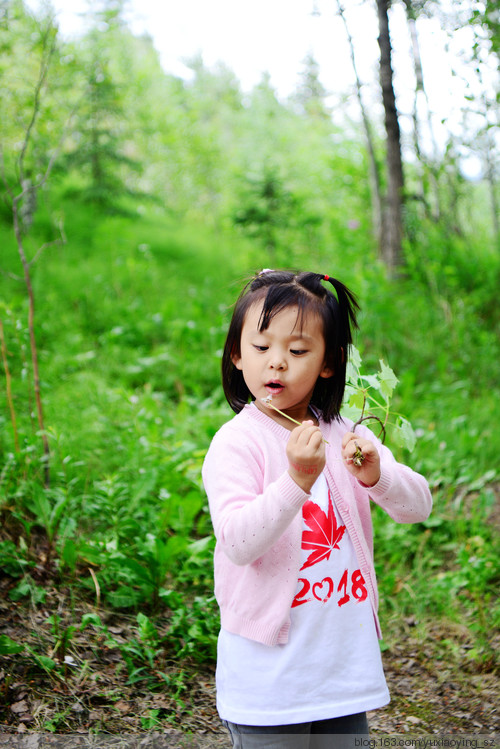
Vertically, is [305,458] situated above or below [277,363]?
below

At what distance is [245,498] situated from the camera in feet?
4.25

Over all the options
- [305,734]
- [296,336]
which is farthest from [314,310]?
[305,734]

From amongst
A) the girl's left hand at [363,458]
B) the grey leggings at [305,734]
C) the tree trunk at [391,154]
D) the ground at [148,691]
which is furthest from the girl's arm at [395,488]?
the tree trunk at [391,154]

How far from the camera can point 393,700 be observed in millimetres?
2271

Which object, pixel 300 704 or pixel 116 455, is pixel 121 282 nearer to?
pixel 116 455

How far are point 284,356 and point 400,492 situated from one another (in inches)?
16.5

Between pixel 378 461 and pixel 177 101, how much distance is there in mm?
22996

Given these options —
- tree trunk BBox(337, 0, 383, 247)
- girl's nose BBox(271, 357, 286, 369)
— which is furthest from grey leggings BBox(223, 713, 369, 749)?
tree trunk BBox(337, 0, 383, 247)

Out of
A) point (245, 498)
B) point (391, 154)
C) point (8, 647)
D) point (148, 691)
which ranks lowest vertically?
point (148, 691)

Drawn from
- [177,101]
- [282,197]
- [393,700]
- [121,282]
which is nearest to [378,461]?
[393,700]

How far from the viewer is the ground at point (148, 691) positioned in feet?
6.10

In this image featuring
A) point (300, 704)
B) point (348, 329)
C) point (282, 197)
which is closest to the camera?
point (300, 704)

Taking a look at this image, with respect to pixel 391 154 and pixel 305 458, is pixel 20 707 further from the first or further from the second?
pixel 391 154

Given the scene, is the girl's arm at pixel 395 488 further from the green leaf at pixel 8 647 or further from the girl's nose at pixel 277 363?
the green leaf at pixel 8 647
